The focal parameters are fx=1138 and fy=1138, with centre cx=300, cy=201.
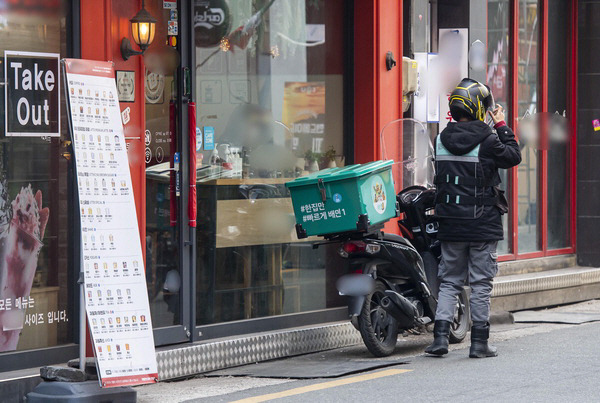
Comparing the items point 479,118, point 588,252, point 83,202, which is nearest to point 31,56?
point 83,202

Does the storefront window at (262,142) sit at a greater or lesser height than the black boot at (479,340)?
greater

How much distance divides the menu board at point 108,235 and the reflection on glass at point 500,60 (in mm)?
6177

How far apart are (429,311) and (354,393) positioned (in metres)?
2.06

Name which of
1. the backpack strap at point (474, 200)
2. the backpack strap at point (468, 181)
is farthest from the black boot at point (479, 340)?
the backpack strap at point (468, 181)

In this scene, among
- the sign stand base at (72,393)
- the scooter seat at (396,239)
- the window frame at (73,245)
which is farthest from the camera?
the scooter seat at (396,239)

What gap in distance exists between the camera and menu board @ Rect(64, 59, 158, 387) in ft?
21.6

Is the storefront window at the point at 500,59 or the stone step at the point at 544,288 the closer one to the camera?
the stone step at the point at 544,288

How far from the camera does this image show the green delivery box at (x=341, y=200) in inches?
324

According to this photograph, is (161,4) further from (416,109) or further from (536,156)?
(536,156)

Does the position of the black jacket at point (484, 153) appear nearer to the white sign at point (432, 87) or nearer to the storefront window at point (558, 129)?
the white sign at point (432, 87)

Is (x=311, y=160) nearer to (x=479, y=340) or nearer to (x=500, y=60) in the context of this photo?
(x=479, y=340)

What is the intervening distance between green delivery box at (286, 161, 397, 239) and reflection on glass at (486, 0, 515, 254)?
4062 mm

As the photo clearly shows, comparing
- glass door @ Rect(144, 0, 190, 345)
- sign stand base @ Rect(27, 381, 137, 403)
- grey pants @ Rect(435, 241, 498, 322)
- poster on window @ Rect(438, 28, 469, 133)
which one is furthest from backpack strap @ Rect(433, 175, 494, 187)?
sign stand base @ Rect(27, 381, 137, 403)

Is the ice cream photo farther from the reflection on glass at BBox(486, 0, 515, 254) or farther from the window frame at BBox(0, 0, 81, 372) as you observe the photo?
the reflection on glass at BBox(486, 0, 515, 254)
